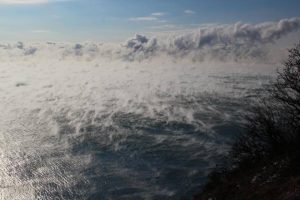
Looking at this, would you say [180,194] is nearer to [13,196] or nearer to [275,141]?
[13,196]

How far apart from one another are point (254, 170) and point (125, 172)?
475 ft

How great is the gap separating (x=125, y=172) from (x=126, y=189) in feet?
85.6

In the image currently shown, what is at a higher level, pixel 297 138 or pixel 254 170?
pixel 297 138

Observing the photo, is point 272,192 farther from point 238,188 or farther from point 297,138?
point 297,138

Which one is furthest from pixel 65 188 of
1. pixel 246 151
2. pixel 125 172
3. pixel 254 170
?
pixel 254 170

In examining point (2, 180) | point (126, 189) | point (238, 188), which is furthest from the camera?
point (2, 180)

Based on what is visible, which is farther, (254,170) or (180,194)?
(180,194)

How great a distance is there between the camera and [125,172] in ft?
646

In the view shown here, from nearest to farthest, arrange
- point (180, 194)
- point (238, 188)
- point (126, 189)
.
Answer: point (238, 188) < point (180, 194) < point (126, 189)

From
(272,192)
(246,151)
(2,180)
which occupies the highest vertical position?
(272,192)

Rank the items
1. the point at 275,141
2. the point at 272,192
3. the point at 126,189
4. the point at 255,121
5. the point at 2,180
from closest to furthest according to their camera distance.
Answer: the point at 272,192
the point at 275,141
the point at 255,121
the point at 126,189
the point at 2,180

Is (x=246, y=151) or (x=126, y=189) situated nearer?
(x=246, y=151)

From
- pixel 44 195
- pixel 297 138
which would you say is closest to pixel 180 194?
pixel 44 195

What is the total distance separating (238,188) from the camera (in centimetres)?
5034
